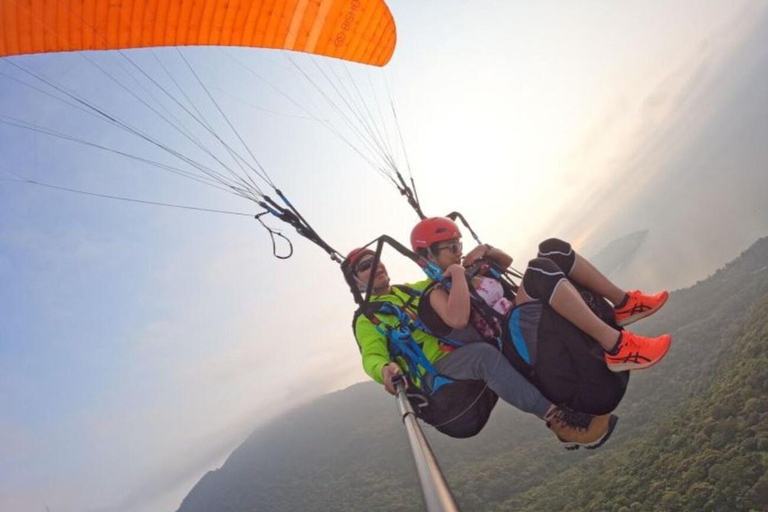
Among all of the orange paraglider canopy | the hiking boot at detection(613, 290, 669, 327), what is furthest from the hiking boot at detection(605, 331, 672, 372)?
the orange paraglider canopy

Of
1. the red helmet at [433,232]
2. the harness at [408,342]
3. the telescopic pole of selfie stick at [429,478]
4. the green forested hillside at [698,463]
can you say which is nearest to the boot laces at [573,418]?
the harness at [408,342]

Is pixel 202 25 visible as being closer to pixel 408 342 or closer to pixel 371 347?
pixel 371 347

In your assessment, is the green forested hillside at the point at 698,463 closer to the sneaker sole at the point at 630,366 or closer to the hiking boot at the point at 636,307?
the hiking boot at the point at 636,307

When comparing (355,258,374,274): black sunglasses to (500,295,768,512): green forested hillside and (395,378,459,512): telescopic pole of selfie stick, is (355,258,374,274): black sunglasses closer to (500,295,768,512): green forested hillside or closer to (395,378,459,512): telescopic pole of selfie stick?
(395,378,459,512): telescopic pole of selfie stick

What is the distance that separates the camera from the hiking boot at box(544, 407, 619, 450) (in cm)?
363

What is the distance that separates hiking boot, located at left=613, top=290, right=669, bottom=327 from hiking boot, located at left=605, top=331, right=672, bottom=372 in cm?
43

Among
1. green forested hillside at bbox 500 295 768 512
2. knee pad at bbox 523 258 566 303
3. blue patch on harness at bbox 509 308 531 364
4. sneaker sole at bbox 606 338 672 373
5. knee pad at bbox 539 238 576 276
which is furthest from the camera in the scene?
green forested hillside at bbox 500 295 768 512

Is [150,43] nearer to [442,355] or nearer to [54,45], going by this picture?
[54,45]

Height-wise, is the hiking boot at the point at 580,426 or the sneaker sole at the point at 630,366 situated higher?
the sneaker sole at the point at 630,366

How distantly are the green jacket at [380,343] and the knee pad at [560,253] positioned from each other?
115cm

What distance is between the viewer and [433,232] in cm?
380

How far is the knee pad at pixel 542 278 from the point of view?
3.24 meters

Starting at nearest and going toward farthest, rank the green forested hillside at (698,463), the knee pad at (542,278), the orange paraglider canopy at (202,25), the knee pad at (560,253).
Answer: the knee pad at (542,278) → the knee pad at (560,253) → the orange paraglider canopy at (202,25) → the green forested hillside at (698,463)

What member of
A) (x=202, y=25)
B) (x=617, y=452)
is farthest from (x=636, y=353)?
(x=617, y=452)
